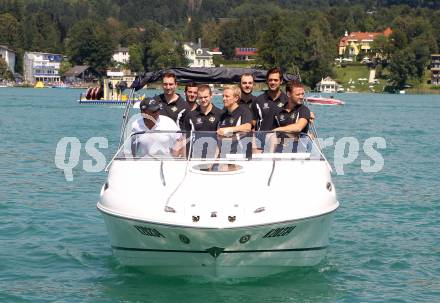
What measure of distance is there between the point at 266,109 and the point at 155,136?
5.69ft

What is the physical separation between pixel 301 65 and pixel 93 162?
447 feet

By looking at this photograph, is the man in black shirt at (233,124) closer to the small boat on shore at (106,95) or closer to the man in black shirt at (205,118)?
the man in black shirt at (205,118)

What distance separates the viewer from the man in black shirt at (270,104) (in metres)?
12.4

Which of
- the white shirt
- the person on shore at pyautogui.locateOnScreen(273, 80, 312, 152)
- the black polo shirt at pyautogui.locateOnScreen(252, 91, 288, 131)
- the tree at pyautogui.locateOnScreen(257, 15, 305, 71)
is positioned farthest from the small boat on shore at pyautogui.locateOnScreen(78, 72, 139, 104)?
the tree at pyautogui.locateOnScreen(257, 15, 305, 71)

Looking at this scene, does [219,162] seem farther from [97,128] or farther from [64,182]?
[97,128]

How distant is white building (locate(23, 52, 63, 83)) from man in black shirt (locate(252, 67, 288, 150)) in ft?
596

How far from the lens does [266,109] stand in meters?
12.4

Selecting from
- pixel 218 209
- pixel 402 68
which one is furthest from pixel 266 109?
pixel 402 68

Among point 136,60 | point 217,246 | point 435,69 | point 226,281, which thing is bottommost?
point 136,60

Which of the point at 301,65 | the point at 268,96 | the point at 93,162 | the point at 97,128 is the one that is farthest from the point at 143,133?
the point at 301,65

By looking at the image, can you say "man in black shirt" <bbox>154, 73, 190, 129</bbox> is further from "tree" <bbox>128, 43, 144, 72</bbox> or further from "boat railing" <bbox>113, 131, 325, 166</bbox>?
"tree" <bbox>128, 43, 144, 72</bbox>

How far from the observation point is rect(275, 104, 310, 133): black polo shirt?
1218cm

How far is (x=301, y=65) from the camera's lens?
16200 centimetres

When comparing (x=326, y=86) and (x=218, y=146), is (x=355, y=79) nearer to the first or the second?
(x=326, y=86)
